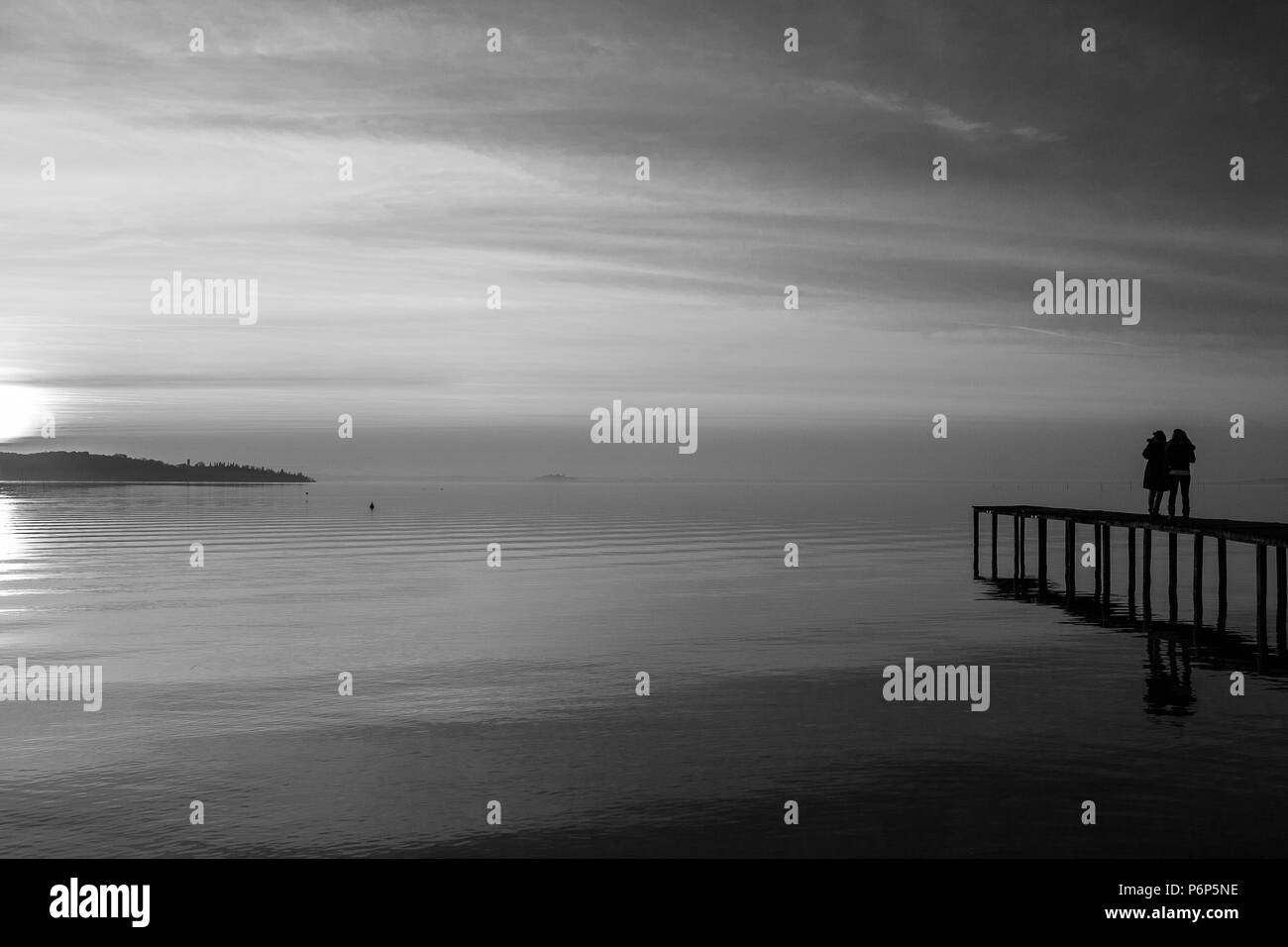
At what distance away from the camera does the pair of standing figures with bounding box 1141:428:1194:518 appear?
33281 mm

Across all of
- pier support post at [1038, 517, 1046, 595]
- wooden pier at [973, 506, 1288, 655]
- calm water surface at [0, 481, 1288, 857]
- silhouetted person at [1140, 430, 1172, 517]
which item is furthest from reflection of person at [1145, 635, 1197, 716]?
pier support post at [1038, 517, 1046, 595]

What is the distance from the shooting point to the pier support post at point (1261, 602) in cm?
2664

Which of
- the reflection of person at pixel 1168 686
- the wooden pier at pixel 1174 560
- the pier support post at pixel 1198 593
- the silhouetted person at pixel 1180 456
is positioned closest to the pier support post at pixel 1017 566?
the wooden pier at pixel 1174 560

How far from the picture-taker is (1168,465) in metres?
34.2

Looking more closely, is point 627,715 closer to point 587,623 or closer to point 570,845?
point 570,845

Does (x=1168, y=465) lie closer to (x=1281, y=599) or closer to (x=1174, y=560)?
(x=1174, y=560)

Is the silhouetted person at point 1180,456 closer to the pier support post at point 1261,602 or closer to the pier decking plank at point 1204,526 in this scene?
the pier decking plank at point 1204,526

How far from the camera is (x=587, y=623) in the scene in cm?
3219

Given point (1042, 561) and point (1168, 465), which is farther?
point (1042, 561)

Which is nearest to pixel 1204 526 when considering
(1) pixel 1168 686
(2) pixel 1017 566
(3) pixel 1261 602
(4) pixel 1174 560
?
(4) pixel 1174 560

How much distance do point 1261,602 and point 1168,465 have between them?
7.50 m

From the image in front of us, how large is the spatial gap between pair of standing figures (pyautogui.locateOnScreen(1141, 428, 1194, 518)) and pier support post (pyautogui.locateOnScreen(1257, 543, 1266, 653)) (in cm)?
314
